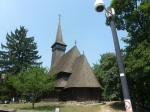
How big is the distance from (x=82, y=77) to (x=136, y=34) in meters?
12.7

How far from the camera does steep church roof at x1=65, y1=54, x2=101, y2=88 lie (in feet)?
101

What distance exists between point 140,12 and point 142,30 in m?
1.92

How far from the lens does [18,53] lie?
53375mm

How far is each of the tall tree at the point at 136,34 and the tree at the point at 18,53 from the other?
34.2 meters

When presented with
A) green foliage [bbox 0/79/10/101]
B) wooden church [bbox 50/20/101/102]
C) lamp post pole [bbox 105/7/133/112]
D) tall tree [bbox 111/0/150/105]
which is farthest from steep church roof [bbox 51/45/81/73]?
lamp post pole [bbox 105/7/133/112]

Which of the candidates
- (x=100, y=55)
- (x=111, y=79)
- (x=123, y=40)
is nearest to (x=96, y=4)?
(x=123, y=40)

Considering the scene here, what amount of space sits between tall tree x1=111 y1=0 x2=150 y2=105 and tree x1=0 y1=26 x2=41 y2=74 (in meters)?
34.2

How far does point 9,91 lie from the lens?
42.9 m

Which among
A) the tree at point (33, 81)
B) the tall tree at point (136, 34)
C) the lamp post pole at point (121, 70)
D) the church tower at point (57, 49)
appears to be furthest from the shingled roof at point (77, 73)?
the lamp post pole at point (121, 70)

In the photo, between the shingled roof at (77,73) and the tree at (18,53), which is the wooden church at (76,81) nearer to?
the shingled roof at (77,73)

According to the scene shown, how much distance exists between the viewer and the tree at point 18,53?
168 ft

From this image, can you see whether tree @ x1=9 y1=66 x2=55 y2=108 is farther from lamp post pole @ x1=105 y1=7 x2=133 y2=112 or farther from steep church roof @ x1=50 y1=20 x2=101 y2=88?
lamp post pole @ x1=105 y1=7 x2=133 y2=112

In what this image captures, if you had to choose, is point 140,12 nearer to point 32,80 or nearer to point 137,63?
point 137,63

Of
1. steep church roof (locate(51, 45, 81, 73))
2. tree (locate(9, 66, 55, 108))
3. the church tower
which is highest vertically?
the church tower
